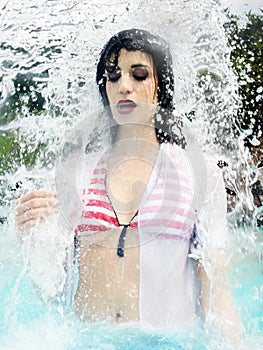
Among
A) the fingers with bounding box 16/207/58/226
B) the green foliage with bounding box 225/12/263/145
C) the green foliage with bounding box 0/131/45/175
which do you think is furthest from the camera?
the green foliage with bounding box 225/12/263/145

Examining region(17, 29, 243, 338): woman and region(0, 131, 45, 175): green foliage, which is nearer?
region(17, 29, 243, 338): woman

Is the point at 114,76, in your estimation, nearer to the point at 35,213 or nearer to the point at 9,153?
the point at 35,213

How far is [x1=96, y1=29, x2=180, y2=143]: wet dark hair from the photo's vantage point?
145 cm

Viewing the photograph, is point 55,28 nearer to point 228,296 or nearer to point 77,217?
point 77,217

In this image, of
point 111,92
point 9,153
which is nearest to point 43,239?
point 111,92

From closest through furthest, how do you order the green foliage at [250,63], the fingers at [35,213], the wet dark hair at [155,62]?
the fingers at [35,213]
the wet dark hair at [155,62]
the green foliage at [250,63]

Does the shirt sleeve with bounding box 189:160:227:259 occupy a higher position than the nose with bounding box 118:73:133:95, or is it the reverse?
the nose with bounding box 118:73:133:95

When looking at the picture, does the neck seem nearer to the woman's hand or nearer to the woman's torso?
the woman's torso

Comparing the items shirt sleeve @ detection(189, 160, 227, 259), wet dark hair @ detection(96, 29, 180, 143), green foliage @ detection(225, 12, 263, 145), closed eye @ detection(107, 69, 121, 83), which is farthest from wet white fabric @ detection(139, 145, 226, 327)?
green foliage @ detection(225, 12, 263, 145)

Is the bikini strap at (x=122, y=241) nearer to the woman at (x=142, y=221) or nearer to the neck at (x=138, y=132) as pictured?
the woman at (x=142, y=221)

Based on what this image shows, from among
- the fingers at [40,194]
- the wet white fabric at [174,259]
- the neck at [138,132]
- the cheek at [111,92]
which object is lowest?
the wet white fabric at [174,259]

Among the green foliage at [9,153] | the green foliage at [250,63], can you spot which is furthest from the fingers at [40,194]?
the green foliage at [250,63]

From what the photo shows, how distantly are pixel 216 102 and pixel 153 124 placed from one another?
5.17 ft

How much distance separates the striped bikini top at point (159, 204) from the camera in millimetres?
1350
